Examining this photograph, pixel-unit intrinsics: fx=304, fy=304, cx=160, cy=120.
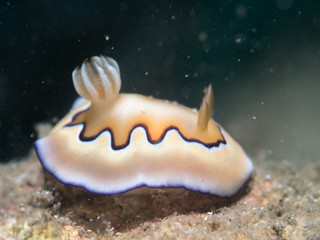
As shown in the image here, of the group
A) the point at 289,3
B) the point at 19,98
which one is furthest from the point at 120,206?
the point at 289,3

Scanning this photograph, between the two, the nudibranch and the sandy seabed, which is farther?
the nudibranch

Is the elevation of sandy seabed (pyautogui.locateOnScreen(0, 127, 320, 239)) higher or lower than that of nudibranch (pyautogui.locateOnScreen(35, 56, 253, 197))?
lower

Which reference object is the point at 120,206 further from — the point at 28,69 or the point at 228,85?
the point at 228,85

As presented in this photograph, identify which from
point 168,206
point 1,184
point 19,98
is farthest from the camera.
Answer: point 19,98

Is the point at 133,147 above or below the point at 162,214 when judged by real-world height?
above

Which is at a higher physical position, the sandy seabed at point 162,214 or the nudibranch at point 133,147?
the nudibranch at point 133,147
